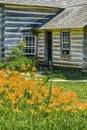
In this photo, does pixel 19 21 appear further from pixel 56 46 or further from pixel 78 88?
pixel 78 88

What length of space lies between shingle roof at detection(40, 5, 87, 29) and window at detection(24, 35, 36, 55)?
1.60m

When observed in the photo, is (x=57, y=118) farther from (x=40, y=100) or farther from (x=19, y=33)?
(x=19, y=33)

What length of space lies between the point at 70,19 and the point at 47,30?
2.09 metres

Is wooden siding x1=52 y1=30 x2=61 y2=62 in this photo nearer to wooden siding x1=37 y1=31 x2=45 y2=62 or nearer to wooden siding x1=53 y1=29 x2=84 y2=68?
wooden siding x1=53 y1=29 x2=84 y2=68

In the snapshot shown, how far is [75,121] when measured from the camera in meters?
8.06

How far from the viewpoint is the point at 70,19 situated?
26.5 m

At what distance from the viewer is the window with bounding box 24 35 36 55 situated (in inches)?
1134

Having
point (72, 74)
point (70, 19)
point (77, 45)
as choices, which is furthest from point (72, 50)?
point (72, 74)

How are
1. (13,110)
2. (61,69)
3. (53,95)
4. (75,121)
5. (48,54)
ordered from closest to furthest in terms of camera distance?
(75,121), (13,110), (53,95), (61,69), (48,54)

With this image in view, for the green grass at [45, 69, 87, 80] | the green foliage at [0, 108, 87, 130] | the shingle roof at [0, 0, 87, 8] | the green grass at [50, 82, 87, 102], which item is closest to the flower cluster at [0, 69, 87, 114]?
the green foliage at [0, 108, 87, 130]

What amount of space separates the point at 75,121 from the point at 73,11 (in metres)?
20.5

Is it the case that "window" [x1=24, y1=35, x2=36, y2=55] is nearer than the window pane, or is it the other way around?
the window pane

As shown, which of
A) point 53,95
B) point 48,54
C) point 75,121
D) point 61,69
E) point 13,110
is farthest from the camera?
point 48,54

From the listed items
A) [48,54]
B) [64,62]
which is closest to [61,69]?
[64,62]
